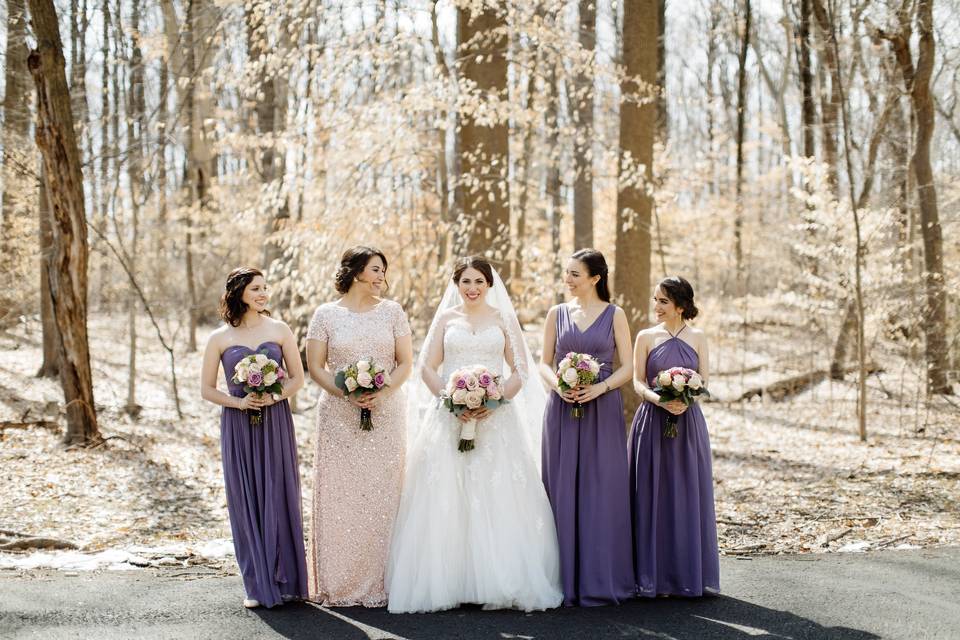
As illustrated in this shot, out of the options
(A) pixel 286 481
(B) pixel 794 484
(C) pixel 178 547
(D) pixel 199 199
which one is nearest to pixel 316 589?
(A) pixel 286 481

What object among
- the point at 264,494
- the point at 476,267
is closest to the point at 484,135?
the point at 476,267

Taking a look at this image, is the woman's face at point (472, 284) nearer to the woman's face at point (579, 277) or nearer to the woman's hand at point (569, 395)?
the woman's face at point (579, 277)

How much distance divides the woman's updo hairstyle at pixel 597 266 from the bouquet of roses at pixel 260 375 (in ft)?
6.62

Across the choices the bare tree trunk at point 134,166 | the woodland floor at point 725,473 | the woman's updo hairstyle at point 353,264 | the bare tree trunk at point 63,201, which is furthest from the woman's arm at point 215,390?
the bare tree trunk at point 134,166

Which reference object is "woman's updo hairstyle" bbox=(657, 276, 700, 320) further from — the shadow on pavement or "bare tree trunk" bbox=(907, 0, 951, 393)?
"bare tree trunk" bbox=(907, 0, 951, 393)

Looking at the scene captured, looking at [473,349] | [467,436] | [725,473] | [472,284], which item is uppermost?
[472,284]

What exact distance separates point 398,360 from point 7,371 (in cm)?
1181

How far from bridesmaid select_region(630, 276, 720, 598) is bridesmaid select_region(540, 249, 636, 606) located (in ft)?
0.45

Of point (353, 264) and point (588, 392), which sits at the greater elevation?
point (353, 264)

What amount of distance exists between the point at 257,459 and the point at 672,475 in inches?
102

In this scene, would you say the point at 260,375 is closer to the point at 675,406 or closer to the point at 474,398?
the point at 474,398

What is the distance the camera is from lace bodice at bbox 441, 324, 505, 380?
5.54 metres

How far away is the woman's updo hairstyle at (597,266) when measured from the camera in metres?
5.50

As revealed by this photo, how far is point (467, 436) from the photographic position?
209 inches
